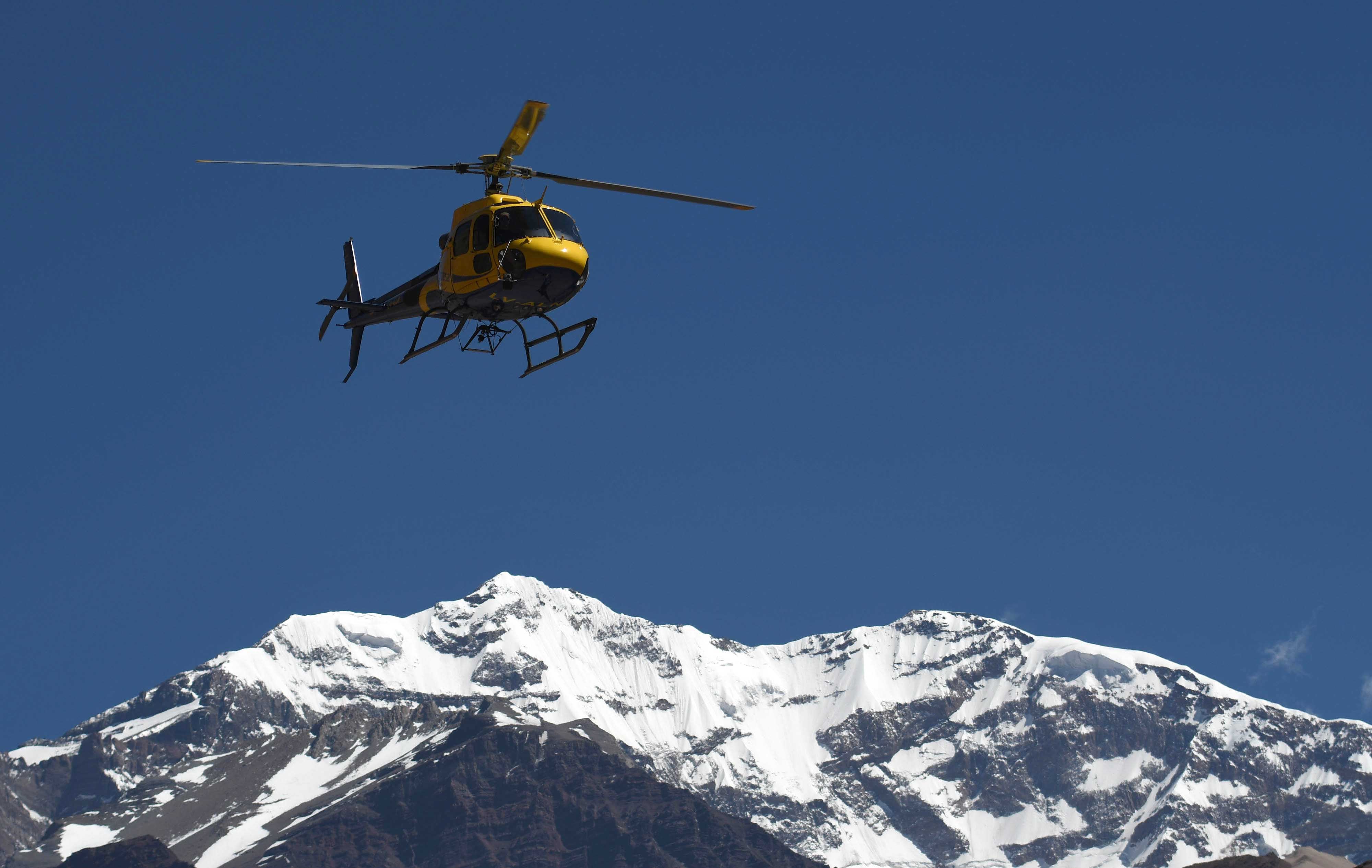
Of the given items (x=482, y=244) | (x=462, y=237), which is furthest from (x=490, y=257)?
(x=462, y=237)

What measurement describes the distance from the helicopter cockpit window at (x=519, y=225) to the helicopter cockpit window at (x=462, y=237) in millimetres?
910

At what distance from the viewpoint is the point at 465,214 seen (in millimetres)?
48594

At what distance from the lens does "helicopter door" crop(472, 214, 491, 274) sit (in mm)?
47250

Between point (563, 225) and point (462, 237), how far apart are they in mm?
2708

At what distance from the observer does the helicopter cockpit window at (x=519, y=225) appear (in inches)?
1857

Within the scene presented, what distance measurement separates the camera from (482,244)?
47.5m

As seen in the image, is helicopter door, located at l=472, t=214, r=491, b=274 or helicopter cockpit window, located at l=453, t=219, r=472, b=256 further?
helicopter cockpit window, located at l=453, t=219, r=472, b=256

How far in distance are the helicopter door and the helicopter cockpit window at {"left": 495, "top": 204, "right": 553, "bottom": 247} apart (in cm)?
25

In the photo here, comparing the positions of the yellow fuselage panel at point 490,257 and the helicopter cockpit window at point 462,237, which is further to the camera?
the helicopter cockpit window at point 462,237

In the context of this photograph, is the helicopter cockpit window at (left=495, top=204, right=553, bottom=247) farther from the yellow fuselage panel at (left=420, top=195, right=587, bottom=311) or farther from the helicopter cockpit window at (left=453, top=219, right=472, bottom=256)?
the helicopter cockpit window at (left=453, top=219, right=472, bottom=256)

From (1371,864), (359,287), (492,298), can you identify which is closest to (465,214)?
(492,298)

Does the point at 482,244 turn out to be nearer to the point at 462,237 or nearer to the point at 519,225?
the point at 462,237

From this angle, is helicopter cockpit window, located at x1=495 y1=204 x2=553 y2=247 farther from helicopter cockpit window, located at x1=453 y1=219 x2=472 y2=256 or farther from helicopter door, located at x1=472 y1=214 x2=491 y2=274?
helicopter cockpit window, located at x1=453 y1=219 x2=472 y2=256

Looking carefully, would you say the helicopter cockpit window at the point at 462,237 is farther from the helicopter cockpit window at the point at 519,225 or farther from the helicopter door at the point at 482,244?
the helicopter cockpit window at the point at 519,225
